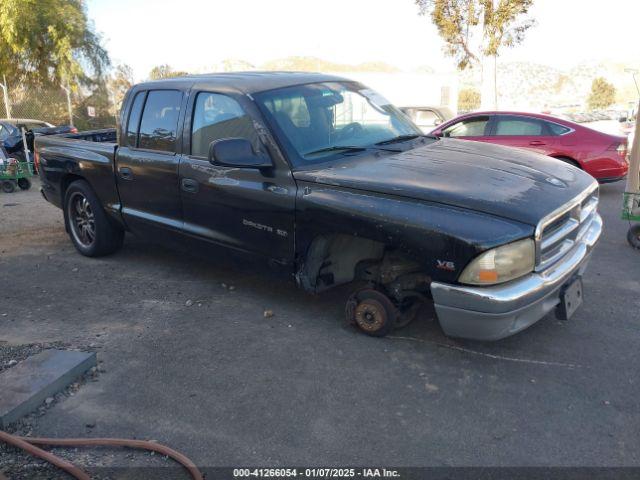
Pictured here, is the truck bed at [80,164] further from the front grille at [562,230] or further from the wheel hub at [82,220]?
the front grille at [562,230]

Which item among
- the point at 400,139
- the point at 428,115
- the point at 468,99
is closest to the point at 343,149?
the point at 400,139

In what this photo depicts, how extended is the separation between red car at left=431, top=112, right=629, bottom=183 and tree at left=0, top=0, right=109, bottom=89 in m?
14.5

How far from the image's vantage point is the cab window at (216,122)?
4.47 metres

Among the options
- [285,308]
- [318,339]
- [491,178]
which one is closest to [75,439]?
[318,339]

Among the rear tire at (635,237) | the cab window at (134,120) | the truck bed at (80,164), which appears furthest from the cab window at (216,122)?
the rear tire at (635,237)

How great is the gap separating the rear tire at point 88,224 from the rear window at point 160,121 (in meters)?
1.12

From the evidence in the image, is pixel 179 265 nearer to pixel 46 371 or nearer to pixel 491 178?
pixel 46 371

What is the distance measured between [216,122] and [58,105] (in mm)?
18123

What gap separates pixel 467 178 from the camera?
385 centimetres

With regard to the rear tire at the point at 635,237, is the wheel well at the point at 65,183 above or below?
above

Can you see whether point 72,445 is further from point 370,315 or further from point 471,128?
point 471,128

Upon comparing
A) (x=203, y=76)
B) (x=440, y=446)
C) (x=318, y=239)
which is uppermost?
(x=203, y=76)

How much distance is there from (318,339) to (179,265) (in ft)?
7.76

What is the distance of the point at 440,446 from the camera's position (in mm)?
3004
